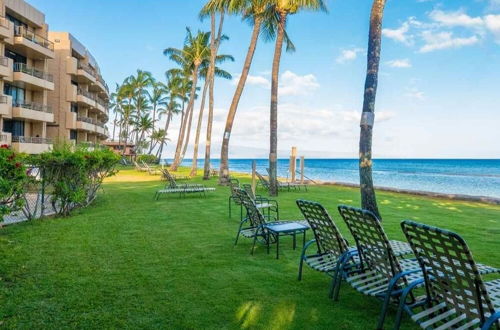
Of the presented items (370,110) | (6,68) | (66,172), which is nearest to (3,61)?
(6,68)

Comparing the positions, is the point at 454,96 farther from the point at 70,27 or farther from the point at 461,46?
the point at 70,27

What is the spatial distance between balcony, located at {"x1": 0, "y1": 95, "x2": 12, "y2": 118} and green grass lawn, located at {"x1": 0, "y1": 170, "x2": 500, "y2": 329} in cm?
1861

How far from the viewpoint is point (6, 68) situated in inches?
870

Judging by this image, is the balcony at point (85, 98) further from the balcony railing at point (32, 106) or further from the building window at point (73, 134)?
the balcony railing at point (32, 106)

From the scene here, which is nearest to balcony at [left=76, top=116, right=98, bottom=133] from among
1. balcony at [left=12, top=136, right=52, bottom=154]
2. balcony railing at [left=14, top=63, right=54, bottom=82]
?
balcony railing at [left=14, top=63, right=54, bottom=82]

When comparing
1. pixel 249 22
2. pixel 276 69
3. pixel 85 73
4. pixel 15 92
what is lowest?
pixel 276 69

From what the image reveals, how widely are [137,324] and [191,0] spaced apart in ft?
85.2

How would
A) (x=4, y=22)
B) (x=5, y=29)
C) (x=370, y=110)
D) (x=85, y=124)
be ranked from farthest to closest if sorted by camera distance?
(x=85, y=124), (x=4, y=22), (x=5, y=29), (x=370, y=110)

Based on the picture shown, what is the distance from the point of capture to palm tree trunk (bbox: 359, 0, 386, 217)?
805cm

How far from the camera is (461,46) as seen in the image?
23.2 m

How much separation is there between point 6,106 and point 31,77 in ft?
13.1

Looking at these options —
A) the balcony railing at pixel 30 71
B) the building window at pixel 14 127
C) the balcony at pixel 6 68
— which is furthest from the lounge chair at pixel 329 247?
the building window at pixel 14 127

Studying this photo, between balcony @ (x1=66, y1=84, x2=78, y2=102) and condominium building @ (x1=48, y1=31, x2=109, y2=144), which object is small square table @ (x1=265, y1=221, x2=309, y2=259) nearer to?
condominium building @ (x1=48, y1=31, x2=109, y2=144)

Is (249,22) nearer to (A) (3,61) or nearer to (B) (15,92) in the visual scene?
(A) (3,61)
